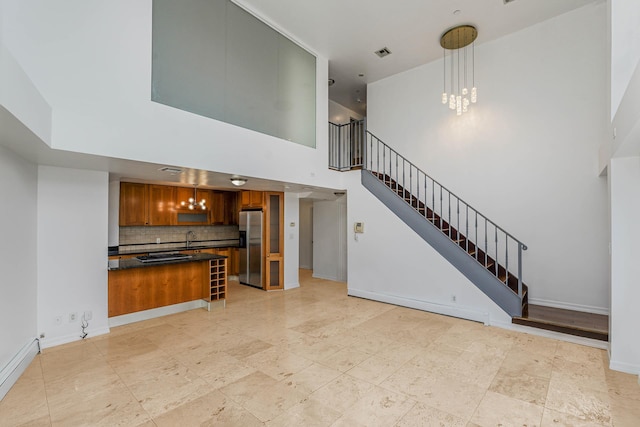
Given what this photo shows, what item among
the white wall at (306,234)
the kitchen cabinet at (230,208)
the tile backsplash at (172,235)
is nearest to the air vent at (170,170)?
the tile backsplash at (172,235)

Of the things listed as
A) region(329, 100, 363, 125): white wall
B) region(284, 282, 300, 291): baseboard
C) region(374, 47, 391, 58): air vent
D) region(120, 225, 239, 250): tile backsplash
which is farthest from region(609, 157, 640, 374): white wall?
region(120, 225, 239, 250): tile backsplash

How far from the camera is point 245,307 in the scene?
18.6ft

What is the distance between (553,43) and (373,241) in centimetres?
477

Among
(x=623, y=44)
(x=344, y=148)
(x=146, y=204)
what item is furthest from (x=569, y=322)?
(x=146, y=204)

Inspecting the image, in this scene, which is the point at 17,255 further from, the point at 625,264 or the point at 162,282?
the point at 625,264

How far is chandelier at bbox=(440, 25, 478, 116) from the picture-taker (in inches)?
217

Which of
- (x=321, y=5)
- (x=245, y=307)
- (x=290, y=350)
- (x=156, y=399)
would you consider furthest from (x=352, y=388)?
(x=321, y=5)

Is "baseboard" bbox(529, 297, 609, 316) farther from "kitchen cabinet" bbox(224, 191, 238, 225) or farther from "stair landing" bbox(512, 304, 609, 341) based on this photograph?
"kitchen cabinet" bbox(224, 191, 238, 225)

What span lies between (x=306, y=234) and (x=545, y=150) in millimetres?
6796

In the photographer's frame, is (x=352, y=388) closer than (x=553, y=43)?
Yes

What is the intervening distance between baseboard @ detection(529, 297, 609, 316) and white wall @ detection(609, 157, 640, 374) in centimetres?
180

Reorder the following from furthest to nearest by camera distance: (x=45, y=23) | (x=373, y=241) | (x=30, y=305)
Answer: (x=373, y=241)
(x=30, y=305)
(x=45, y=23)

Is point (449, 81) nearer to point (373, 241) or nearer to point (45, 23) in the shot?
point (373, 241)

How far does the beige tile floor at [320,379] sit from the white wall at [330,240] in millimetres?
3427
